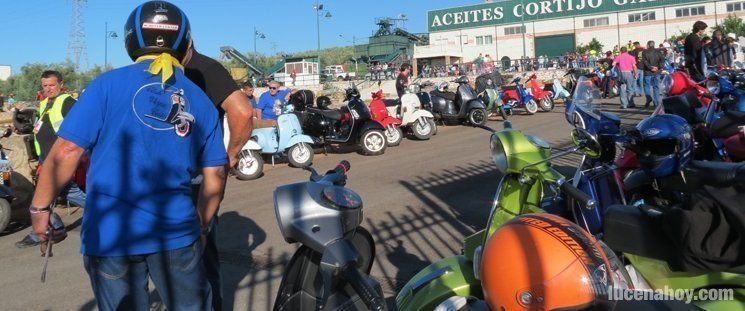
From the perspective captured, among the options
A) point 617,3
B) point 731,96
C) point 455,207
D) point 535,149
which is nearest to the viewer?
point 535,149

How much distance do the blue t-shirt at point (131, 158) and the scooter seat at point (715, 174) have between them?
2075 millimetres

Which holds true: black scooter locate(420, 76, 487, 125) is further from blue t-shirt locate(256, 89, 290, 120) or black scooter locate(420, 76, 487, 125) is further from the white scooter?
blue t-shirt locate(256, 89, 290, 120)

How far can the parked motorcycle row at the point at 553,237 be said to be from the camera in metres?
1.71

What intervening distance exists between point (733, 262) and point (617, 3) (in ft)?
210

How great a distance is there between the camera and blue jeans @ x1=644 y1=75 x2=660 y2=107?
47.5 feet

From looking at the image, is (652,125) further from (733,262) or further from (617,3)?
(617,3)

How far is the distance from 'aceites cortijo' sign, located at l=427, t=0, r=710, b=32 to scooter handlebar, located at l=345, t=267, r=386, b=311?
2326 inches

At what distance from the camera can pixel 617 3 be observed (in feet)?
195

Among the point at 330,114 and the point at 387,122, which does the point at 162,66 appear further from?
the point at 387,122

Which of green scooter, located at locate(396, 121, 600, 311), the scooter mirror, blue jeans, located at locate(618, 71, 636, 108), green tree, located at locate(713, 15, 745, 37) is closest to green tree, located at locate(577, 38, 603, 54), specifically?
green tree, located at locate(713, 15, 745, 37)

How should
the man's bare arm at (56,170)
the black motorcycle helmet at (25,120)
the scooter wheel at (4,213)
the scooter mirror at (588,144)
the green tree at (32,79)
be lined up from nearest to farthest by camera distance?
the man's bare arm at (56,170) → the scooter mirror at (588,144) → the scooter wheel at (4,213) → the black motorcycle helmet at (25,120) → the green tree at (32,79)

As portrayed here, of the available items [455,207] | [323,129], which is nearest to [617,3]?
[323,129]

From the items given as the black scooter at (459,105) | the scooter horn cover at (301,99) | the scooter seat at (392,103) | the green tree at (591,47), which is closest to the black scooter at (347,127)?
the scooter horn cover at (301,99)
